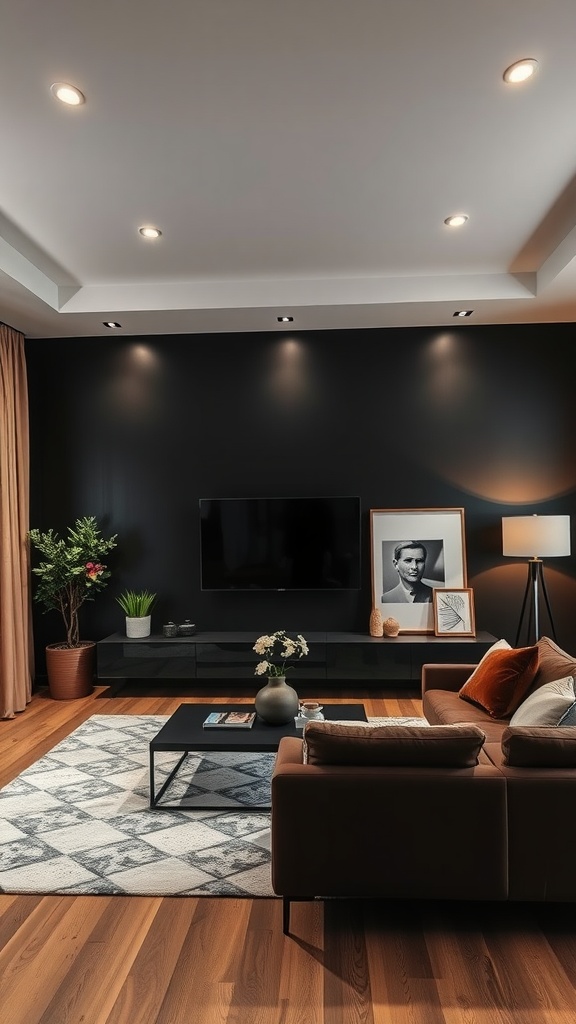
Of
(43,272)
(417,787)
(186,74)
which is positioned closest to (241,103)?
(186,74)

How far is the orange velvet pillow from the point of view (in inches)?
130

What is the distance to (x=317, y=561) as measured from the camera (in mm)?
5457

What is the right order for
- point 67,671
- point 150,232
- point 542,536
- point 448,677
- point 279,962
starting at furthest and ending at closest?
point 67,671, point 542,536, point 150,232, point 448,677, point 279,962

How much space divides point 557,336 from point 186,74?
379 centimetres

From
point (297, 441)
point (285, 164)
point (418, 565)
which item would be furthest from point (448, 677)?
point (285, 164)

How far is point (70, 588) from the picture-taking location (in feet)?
17.5

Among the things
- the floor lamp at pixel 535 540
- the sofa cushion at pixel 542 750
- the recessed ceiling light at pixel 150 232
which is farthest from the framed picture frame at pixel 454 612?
the recessed ceiling light at pixel 150 232

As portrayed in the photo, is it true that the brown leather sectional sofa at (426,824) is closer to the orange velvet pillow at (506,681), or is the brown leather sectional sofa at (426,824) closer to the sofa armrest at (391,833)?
the sofa armrest at (391,833)

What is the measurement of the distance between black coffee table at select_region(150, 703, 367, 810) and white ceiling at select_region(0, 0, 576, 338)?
2.72 meters

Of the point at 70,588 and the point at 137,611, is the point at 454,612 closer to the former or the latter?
the point at 137,611

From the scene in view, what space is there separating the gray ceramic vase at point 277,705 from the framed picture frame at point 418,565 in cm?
217

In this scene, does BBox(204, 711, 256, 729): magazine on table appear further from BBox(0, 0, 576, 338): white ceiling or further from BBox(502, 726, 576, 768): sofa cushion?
BBox(0, 0, 576, 338): white ceiling

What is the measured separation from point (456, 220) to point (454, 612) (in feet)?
9.32

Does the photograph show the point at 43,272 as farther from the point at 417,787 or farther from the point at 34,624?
the point at 417,787
